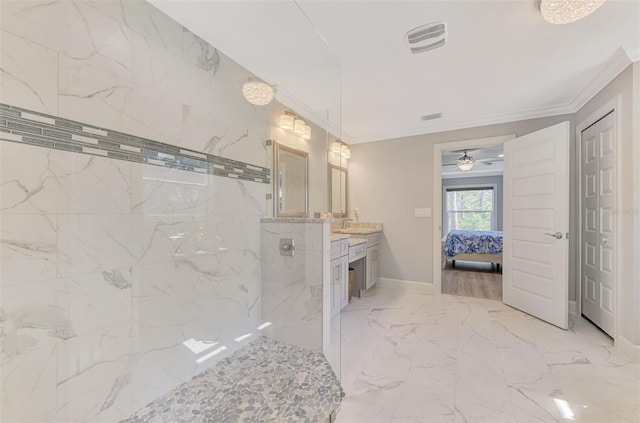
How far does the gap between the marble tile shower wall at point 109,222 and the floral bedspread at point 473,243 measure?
183 inches

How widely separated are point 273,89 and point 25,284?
2.05m

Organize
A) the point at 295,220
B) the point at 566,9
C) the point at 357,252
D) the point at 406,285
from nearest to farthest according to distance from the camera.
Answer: the point at 566,9 < the point at 295,220 < the point at 357,252 < the point at 406,285

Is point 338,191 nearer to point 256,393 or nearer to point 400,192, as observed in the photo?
point 400,192

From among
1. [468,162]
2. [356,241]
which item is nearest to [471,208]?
[468,162]

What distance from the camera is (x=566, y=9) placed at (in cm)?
151

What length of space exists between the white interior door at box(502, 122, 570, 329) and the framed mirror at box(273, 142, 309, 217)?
97.2 inches

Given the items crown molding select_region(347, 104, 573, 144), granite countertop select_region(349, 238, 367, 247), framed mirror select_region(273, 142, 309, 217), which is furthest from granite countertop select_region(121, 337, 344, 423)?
crown molding select_region(347, 104, 573, 144)

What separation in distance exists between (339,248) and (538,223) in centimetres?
218

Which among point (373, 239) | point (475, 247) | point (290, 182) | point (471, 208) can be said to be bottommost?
point (475, 247)

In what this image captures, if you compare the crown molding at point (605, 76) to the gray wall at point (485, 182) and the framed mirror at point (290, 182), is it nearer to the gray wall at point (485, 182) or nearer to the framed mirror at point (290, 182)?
the framed mirror at point (290, 182)

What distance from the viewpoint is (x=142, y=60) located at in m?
1.46

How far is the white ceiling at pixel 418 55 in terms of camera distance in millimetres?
1620

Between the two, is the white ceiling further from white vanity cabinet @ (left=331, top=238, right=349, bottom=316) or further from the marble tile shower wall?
white vanity cabinet @ (left=331, top=238, right=349, bottom=316)

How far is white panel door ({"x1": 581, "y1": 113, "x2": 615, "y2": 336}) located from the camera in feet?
7.56
